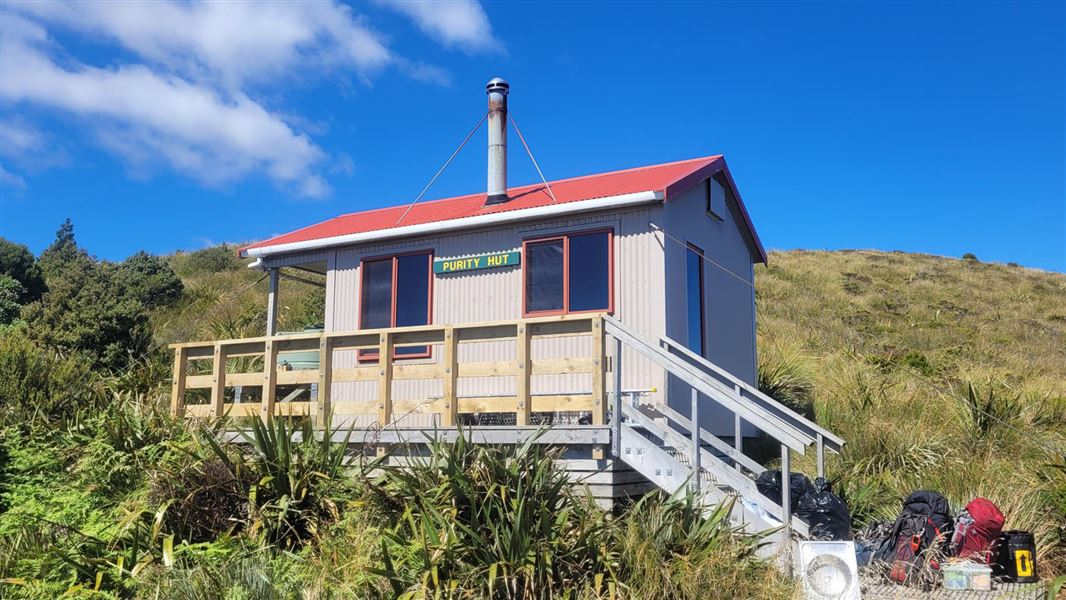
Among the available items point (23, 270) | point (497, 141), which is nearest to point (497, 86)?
point (497, 141)

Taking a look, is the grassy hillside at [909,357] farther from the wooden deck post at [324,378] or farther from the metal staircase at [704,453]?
the wooden deck post at [324,378]

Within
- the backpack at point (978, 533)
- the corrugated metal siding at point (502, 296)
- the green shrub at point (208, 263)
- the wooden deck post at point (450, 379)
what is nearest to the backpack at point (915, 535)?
the backpack at point (978, 533)

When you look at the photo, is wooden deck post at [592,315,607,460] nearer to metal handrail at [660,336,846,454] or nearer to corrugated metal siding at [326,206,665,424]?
metal handrail at [660,336,846,454]

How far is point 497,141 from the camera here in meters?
13.5

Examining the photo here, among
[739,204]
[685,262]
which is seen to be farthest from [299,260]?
[739,204]

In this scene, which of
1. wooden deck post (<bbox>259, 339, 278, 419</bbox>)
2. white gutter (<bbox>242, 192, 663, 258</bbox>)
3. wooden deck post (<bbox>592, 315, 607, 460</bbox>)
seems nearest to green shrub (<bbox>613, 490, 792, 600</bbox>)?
wooden deck post (<bbox>592, 315, 607, 460</bbox>)

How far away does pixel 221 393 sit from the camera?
34.6 feet

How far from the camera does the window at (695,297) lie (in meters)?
12.0

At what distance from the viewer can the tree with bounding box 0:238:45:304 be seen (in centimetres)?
3131

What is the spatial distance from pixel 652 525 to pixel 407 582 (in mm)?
1830

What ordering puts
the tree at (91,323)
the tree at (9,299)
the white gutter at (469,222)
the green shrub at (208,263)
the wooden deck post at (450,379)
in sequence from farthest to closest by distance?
the green shrub at (208,263), the tree at (9,299), the tree at (91,323), the white gutter at (469,222), the wooden deck post at (450,379)

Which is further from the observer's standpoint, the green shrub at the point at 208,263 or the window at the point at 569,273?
the green shrub at the point at 208,263

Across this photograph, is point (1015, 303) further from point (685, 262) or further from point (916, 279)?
point (685, 262)

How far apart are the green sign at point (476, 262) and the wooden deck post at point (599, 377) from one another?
154 inches
